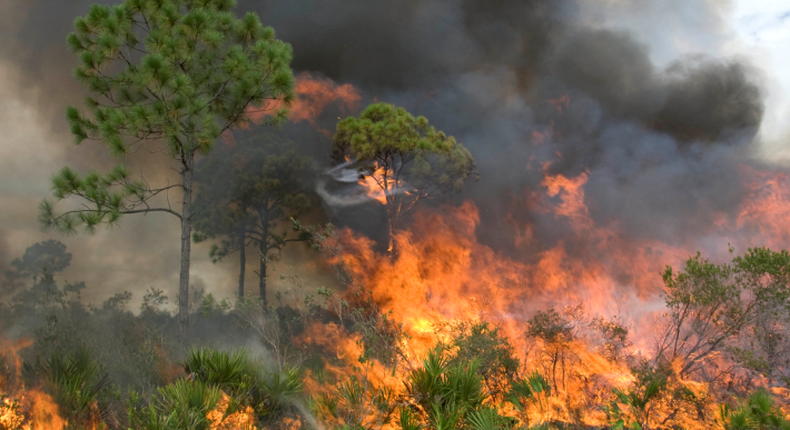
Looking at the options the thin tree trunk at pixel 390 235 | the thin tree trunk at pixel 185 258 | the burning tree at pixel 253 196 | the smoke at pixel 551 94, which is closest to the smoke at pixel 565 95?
the smoke at pixel 551 94

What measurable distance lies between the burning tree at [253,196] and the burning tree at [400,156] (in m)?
1.68

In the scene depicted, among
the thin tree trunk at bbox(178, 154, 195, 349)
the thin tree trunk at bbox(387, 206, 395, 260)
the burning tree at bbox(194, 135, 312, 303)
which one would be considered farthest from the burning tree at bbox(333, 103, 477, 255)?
the thin tree trunk at bbox(178, 154, 195, 349)

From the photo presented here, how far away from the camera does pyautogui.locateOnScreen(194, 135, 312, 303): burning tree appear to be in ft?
38.3

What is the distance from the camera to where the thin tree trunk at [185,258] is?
30.9 feet

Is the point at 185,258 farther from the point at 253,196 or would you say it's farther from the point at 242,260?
the point at 253,196

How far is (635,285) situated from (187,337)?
1257 cm

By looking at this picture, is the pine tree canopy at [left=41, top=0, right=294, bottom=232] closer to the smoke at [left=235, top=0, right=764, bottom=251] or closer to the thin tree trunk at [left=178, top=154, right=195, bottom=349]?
the thin tree trunk at [left=178, top=154, right=195, bottom=349]

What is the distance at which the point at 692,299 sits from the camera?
9.85 metres

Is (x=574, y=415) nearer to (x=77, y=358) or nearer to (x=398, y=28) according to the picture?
(x=77, y=358)

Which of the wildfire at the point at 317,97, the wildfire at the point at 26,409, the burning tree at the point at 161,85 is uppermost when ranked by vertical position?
the wildfire at the point at 317,97

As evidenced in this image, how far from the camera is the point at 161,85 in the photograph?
8523 millimetres

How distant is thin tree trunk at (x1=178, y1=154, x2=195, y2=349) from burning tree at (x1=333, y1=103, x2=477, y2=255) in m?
4.53

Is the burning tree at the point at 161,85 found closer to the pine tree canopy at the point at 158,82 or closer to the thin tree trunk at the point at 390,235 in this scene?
the pine tree canopy at the point at 158,82

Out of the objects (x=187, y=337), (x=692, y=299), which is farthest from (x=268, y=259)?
(x=692, y=299)
